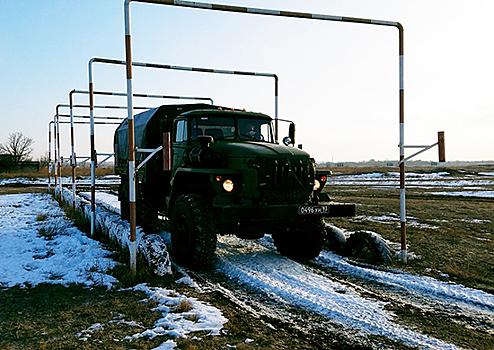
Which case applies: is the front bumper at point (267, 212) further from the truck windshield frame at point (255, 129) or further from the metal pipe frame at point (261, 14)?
the truck windshield frame at point (255, 129)

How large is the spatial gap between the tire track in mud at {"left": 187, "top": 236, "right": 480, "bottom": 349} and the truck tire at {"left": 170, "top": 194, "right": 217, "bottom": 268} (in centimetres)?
37

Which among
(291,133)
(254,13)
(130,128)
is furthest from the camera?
(291,133)

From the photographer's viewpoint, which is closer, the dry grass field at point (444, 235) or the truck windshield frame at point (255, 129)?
the dry grass field at point (444, 235)

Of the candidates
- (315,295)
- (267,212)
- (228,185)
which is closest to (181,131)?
(228,185)

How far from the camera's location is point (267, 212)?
6.68 metres

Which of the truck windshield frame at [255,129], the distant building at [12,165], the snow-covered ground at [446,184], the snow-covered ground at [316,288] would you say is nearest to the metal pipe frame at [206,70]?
the truck windshield frame at [255,129]

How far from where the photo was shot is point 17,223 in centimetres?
1226

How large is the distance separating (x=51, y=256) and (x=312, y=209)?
4.78 meters

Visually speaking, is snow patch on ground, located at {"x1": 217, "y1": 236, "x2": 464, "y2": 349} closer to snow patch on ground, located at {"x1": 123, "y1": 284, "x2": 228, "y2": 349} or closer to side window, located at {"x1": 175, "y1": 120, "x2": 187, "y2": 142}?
snow patch on ground, located at {"x1": 123, "y1": 284, "x2": 228, "y2": 349}

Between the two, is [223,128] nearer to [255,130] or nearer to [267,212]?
[255,130]

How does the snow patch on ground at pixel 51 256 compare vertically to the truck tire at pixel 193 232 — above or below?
below

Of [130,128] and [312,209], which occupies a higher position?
[130,128]

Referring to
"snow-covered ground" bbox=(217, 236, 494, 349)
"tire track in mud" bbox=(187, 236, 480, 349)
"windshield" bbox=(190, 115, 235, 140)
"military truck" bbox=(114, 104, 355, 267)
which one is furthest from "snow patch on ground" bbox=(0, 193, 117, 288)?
"windshield" bbox=(190, 115, 235, 140)

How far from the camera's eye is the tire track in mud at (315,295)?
4.54 metres
